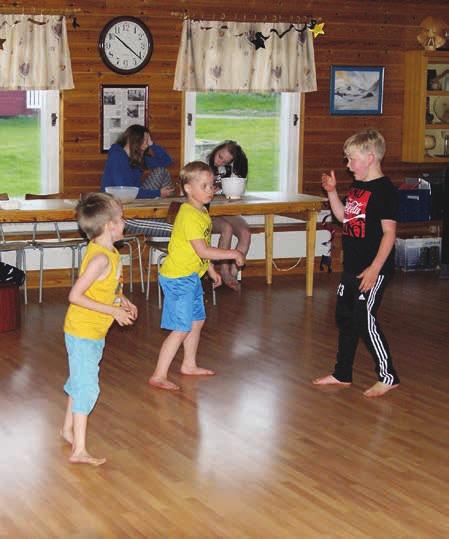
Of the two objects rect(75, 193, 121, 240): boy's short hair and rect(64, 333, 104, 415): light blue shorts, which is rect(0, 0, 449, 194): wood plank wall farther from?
rect(64, 333, 104, 415): light blue shorts

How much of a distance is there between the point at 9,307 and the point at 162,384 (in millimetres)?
1798

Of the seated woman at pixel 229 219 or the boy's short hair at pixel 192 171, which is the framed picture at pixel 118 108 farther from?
the boy's short hair at pixel 192 171

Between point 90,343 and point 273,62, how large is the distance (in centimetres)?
556

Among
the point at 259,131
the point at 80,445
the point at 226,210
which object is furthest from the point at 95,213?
the point at 259,131

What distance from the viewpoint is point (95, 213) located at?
15.6ft

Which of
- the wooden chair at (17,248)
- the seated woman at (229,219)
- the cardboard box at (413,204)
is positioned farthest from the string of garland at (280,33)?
the wooden chair at (17,248)

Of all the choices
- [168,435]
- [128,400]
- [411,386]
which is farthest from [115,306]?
[411,386]

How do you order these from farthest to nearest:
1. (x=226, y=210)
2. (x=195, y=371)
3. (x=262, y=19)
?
1. (x=262, y=19)
2. (x=226, y=210)
3. (x=195, y=371)

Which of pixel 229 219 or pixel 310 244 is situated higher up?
pixel 229 219

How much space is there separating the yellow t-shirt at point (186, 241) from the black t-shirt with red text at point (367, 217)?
2.50 ft

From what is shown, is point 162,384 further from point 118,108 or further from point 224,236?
point 118,108

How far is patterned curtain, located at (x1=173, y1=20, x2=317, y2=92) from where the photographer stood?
9523 millimetres

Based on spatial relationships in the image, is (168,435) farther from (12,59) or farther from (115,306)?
(12,59)

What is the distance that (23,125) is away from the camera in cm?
936
